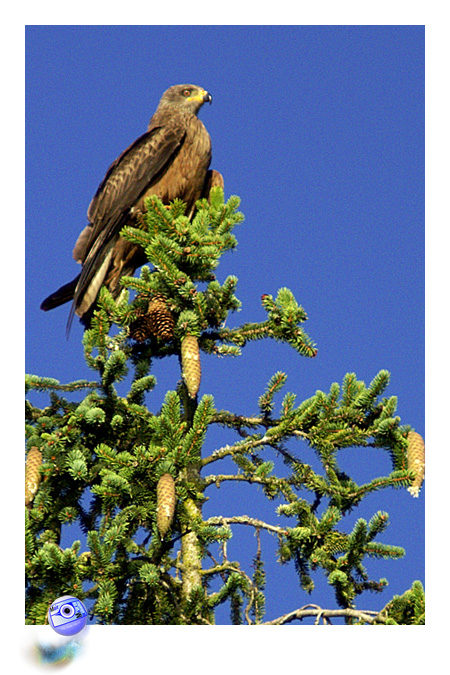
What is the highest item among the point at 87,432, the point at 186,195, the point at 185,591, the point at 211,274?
the point at 186,195

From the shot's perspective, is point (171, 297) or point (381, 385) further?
point (171, 297)

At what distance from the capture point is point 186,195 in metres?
7.06

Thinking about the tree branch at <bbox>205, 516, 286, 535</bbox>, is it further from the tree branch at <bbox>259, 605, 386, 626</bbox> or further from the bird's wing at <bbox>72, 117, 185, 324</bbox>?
the bird's wing at <bbox>72, 117, 185, 324</bbox>

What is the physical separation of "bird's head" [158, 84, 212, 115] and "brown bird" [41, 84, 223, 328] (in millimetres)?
347

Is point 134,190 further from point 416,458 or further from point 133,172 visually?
point 416,458

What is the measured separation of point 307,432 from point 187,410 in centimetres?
82

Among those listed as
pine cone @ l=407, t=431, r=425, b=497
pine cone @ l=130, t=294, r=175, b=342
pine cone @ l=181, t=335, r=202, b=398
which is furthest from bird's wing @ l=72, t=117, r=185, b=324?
pine cone @ l=407, t=431, r=425, b=497

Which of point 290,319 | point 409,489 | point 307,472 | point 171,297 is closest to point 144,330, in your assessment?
point 171,297

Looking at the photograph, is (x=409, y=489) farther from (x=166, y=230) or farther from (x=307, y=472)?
(x=166, y=230)

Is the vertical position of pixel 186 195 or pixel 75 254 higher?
pixel 186 195

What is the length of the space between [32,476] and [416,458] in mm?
1992

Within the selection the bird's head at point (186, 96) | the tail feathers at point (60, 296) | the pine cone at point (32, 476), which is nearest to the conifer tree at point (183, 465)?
the pine cone at point (32, 476)

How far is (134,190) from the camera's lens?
6.98m

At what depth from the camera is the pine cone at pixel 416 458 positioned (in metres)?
4.14
